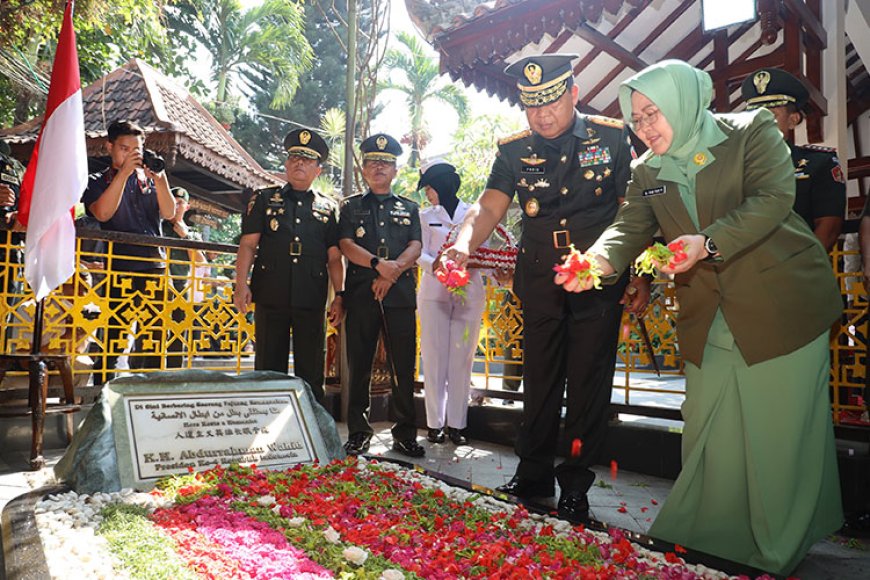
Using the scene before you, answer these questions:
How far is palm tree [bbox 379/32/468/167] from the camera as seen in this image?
25766 millimetres

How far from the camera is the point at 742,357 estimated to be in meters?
2.51

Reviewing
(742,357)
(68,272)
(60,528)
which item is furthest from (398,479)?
(68,272)

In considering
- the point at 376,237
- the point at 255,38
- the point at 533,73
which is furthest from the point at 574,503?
the point at 255,38

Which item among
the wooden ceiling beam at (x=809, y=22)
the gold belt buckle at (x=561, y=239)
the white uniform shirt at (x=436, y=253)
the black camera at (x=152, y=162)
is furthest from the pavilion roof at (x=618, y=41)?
the gold belt buckle at (x=561, y=239)

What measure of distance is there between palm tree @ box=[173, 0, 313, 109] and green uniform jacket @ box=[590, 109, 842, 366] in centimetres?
2080

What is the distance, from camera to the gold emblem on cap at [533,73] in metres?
3.10

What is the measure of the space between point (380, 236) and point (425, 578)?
2.78m

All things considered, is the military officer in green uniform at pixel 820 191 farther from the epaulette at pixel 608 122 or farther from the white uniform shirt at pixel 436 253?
the white uniform shirt at pixel 436 253

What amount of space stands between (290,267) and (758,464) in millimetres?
2929

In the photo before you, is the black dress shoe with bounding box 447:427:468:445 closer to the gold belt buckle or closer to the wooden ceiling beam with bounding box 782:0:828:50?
the gold belt buckle

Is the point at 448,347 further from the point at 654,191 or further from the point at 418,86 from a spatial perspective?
the point at 418,86

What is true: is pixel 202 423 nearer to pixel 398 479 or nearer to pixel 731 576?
pixel 398 479

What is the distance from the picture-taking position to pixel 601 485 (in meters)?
3.86

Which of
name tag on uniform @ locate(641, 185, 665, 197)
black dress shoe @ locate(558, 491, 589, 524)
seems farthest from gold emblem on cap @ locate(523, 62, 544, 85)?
black dress shoe @ locate(558, 491, 589, 524)
